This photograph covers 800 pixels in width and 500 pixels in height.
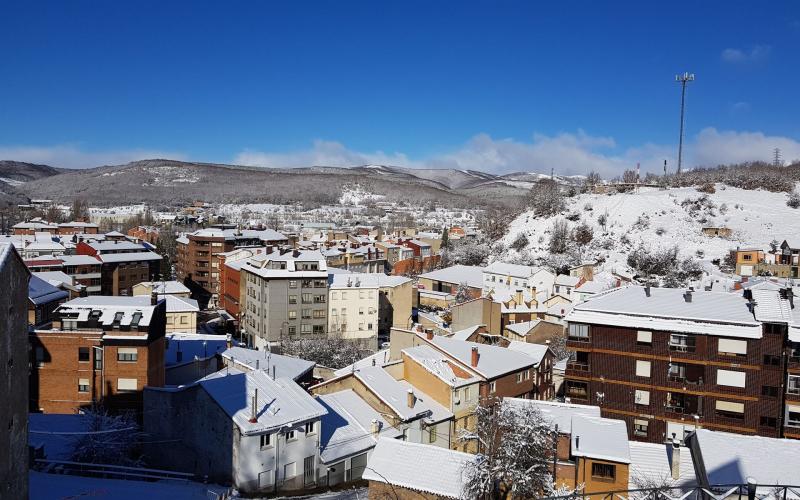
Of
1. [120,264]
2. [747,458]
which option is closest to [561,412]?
[747,458]

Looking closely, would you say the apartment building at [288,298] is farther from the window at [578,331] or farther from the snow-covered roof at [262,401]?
the window at [578,331]

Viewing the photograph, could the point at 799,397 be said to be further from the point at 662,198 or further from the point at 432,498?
the point at 662,198

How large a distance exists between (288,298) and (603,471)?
2698 cm

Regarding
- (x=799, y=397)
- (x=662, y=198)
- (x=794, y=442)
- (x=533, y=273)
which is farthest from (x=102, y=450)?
(x=662, y=198)

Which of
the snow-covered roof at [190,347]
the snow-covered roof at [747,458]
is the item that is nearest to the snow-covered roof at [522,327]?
the snow-covered roof at [190,347]

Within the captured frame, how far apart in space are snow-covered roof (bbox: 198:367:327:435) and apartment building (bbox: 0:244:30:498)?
200 inches

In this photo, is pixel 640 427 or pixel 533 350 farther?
pixel 533 350

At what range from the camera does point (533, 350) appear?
26594mm

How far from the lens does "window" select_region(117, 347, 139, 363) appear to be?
21609mm

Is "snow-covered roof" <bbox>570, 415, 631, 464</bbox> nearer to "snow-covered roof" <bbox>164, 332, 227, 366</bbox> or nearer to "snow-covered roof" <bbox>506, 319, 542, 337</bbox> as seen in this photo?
"snow-covered roof" <bbox>164, 332, 227, 366</bbox>

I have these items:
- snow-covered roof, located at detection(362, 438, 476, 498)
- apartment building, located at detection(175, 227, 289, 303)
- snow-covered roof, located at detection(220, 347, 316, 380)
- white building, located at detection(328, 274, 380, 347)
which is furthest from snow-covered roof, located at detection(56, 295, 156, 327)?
apartment building, located at detection(175, 227, 289, 303)

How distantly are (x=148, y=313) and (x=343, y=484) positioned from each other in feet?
29.8

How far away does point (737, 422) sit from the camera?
2005cm

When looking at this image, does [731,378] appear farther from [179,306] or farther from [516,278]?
[516,278]
